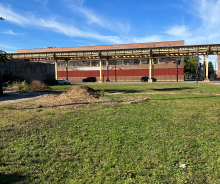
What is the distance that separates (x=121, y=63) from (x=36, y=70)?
95.1ft

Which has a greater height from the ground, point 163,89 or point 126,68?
point 126,68

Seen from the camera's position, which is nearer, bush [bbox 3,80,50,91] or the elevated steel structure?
bush [bbox 3,80,50,91]

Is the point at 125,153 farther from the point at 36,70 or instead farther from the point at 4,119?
the point at 36,70

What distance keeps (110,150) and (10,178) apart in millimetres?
1934

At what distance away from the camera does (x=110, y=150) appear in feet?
14.0

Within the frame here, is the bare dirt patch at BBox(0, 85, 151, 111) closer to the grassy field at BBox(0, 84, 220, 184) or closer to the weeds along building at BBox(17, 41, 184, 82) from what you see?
the grassy field at BBox(0, 84, 220, 184)

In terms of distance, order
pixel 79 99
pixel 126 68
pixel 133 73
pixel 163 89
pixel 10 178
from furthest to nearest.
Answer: pixel 126 68 < pixel 133 73 < pixel 163 89 < pixel 79 99 < pixel 10 178

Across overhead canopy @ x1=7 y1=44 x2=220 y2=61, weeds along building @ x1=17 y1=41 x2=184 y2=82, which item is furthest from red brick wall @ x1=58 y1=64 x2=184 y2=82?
overhead canopy @ x1=7 y1=44 x2=220 y2=61

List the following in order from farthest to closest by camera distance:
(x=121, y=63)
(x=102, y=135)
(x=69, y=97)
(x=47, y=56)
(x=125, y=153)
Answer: (x=121, y=63), (x=47, y=56), (x=69, y=97), (x=102, y=135), (x=125, y=153)

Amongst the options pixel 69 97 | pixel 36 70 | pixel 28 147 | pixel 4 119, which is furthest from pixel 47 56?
pixel 28 147

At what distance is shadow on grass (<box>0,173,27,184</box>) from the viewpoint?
121 inches

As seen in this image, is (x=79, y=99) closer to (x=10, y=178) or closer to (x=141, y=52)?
(x=10, y=178)

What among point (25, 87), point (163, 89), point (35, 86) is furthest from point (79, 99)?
point (163, 89)

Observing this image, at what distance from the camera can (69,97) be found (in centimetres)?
1188
